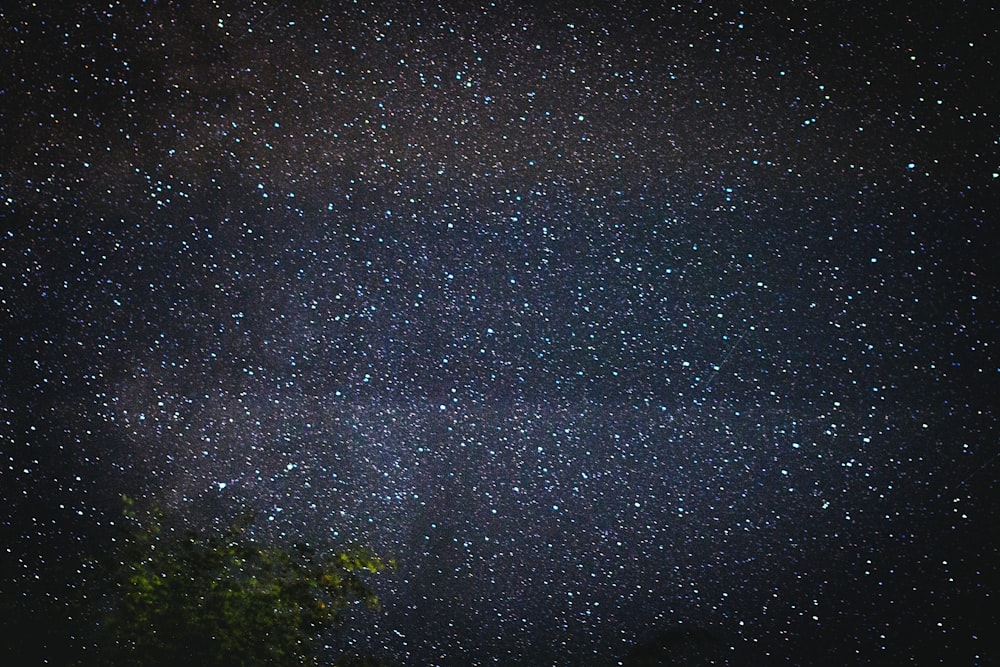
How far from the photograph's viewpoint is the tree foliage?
68 centimetres

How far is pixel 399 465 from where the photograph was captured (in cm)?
65

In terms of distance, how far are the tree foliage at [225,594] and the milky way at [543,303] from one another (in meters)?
0.04

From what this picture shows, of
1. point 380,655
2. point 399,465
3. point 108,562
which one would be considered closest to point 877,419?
point 399,465

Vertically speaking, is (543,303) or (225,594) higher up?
(543,303)

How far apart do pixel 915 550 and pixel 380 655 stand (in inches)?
23.6

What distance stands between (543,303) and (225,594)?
1.70 ft

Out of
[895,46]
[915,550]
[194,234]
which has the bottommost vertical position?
[915,550]

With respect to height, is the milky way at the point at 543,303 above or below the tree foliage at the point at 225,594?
above

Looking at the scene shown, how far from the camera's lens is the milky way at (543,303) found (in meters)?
0.58

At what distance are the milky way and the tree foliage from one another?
4 centimetres

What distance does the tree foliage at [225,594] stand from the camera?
678mm

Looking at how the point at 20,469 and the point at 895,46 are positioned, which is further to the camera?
the point at 20,469

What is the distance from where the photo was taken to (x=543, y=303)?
622 millimetres

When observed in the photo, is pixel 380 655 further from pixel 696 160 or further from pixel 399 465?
pixel 696 160
